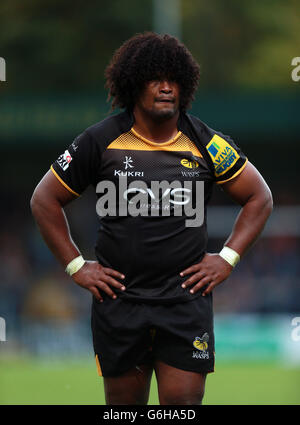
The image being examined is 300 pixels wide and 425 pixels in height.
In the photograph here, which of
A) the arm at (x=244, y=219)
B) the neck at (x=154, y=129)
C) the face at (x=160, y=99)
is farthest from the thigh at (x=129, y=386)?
the face at (x=160, y=99)

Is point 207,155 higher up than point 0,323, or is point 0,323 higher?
point 207,155

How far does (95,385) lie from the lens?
30.9 feet

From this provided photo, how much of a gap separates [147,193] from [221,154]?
0.49 meters

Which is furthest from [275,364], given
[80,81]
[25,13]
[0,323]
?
[25,13]

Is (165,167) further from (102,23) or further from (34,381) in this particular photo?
(102,23)

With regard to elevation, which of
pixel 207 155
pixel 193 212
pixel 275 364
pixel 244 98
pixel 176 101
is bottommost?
pixel 275 364

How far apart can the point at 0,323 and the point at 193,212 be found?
3414 millimetres

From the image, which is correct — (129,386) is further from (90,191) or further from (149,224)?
(90,191)

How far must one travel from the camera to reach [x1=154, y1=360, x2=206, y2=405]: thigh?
182 inches

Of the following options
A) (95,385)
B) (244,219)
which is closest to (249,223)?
(244,219)

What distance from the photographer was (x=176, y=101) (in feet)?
15.6

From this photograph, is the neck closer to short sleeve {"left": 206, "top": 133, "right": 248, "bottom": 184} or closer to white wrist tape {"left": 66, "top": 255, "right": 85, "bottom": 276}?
short sleeve {"left": 206, "top": 133, "right": 248, "bottom": 184}

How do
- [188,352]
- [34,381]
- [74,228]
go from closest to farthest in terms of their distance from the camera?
1. [188,352]
2. [34,381]
3. [74,228]

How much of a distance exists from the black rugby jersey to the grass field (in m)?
3.35
